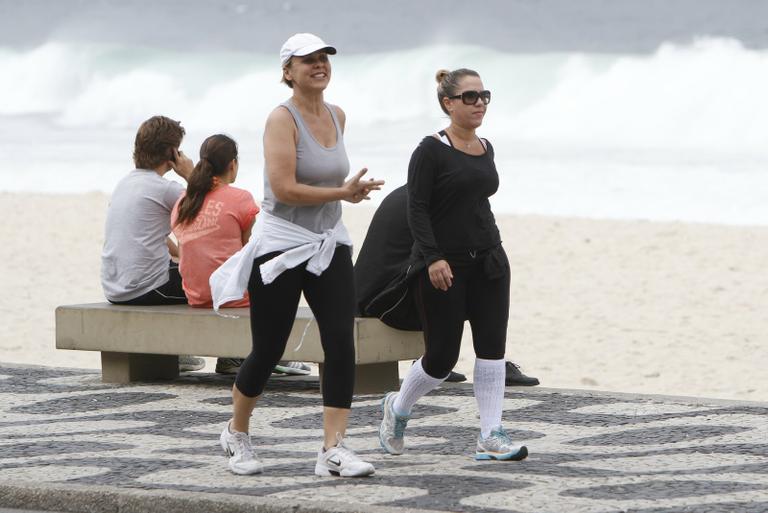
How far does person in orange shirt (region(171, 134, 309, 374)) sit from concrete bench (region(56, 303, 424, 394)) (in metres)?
0.21

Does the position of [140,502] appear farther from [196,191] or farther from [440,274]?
[196,191]

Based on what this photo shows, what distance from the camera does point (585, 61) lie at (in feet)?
→ 179

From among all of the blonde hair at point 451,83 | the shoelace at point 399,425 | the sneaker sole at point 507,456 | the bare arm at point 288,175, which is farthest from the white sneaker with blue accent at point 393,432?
the blonde hair at point 451,83

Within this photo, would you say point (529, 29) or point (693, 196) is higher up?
point (529, 29)

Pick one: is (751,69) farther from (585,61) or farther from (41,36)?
(41,36)

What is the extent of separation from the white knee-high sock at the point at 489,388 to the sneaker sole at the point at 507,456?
8cm

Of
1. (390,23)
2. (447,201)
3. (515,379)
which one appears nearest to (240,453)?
(447,201)

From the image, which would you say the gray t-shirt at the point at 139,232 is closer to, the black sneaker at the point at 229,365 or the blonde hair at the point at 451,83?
the black sneaker at the point at 229,365

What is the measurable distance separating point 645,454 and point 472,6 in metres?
55.6

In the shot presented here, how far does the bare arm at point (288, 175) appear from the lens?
5.13 meters

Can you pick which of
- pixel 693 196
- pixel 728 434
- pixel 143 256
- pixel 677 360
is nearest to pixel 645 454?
pixel 728 434

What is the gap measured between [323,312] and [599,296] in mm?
11602

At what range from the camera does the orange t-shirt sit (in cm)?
771

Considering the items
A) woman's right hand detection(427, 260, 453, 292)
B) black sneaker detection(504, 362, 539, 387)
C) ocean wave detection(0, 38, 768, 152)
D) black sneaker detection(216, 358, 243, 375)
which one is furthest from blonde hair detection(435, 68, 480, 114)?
ocean wave detection(0, 38, 768, 152)
